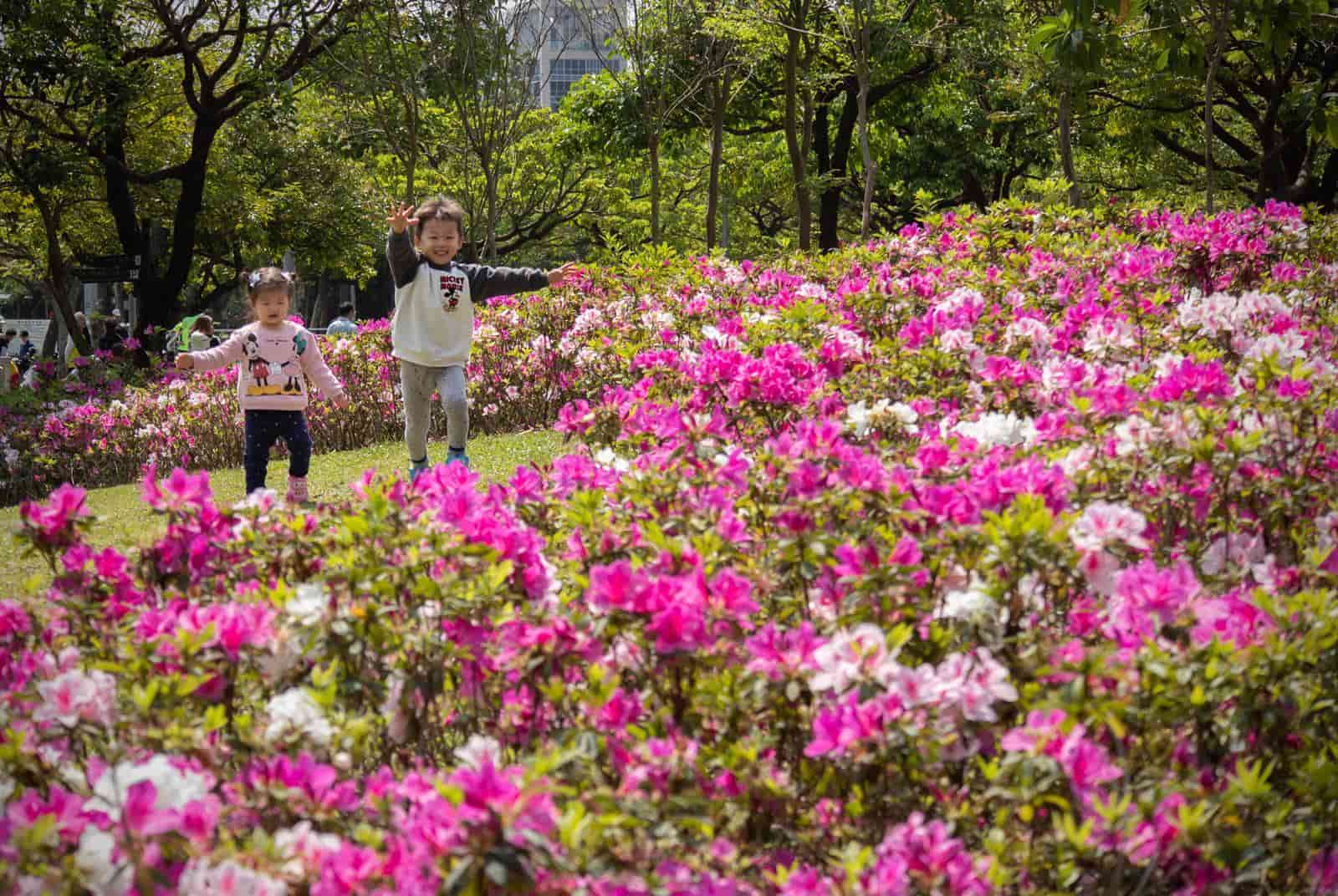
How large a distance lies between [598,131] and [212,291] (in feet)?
42.8

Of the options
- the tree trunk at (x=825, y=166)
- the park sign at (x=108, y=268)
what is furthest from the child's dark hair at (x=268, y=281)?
the tree trunk at (x=825, y=166)

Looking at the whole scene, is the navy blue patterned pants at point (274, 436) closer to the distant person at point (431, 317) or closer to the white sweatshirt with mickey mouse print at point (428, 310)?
the distant person at point (431, 317)

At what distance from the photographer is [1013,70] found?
18.2 metres

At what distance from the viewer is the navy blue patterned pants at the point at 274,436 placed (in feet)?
22.4

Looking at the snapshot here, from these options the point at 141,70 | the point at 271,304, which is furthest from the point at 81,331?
the point at 271,304

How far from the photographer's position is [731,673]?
2.25m

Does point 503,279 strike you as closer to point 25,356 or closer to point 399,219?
point 399,219

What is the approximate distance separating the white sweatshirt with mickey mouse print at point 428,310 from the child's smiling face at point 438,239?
0.05 metres

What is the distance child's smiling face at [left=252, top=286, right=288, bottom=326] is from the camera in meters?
6.69

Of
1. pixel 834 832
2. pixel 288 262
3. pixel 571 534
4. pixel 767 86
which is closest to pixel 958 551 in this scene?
pixel 834 832

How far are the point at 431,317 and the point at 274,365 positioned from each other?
3.01 ft

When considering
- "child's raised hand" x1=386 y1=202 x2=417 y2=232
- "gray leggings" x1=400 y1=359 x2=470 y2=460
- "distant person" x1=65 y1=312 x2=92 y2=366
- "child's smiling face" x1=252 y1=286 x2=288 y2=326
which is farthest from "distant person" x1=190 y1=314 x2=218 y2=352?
"child's raised hand" x1=386 y1=202 x2=417 y2=232

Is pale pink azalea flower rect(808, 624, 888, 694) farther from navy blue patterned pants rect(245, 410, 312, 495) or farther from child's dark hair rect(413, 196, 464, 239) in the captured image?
navy blue patterned pants rect(245, 410, 312, 495)

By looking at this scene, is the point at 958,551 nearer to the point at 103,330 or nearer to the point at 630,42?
the point at 630,42
